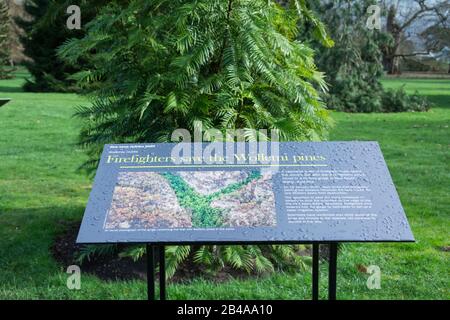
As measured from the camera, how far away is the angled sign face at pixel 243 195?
3639mm

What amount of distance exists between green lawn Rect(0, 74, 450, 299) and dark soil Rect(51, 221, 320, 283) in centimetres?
14

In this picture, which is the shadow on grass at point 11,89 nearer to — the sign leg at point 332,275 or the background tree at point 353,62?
the background tree at point 353,62

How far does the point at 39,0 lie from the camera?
27.7m

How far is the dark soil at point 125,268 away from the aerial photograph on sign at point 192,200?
167 centimetres

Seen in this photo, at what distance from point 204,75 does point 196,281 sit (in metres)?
1.77

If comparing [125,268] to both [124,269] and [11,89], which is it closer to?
[124,269]

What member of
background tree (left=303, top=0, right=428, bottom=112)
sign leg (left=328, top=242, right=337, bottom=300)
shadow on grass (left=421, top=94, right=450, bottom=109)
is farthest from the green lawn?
shadow on grass (left=421, top=94, right=450, bottom=109)

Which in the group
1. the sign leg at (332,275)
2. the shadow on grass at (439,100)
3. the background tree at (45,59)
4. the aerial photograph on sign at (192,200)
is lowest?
the shadow on grass at (439,100)

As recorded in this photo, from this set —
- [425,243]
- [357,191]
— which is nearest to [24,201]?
[425,243]

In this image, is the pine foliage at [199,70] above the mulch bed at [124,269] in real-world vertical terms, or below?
above

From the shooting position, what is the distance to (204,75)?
561cm

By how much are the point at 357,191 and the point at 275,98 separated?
1792mm

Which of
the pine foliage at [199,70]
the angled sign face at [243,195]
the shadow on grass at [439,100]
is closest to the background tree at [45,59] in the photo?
the shadow on grass at [439,100]

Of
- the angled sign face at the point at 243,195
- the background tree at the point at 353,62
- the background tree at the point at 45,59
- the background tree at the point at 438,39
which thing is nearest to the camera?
the angled sign face at the point at 243,195
